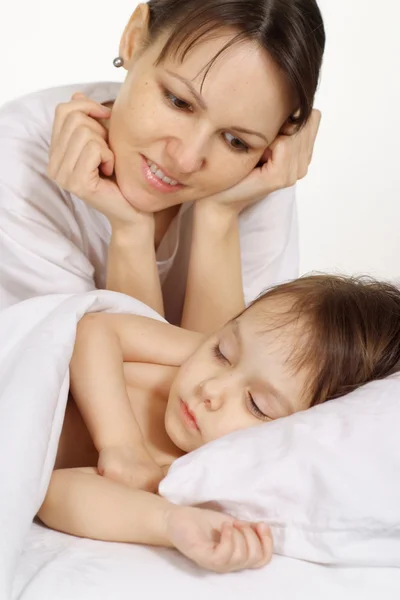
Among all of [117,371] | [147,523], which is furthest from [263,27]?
[147,523]

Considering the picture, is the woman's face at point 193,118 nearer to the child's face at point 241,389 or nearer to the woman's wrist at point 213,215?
the woman's wrist at point 213,215

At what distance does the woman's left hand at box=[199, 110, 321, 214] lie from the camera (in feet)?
6.84

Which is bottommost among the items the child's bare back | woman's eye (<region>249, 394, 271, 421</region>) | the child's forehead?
the child's bare back

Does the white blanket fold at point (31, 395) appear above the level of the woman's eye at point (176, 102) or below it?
below

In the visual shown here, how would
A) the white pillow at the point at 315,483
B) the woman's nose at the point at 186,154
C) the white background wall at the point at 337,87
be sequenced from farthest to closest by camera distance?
the white background wall at the point at 337,87 < the woman's nose at the point at 186,154 < the white pillow at the point at 315,483

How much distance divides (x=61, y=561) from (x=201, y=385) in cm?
36

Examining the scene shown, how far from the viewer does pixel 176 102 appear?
1.83 m

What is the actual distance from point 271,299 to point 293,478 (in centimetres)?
35

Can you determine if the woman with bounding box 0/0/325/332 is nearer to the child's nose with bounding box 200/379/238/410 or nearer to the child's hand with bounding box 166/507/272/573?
the child's nose with bounding box 200/379/238/410

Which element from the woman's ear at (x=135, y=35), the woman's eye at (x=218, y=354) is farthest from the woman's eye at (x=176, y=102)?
the woman's eye at (x=218, y=354)

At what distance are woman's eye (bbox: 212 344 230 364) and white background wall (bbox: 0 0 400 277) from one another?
5.46ft

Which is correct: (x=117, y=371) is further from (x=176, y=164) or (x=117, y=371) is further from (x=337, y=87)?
(x=337, y=87)

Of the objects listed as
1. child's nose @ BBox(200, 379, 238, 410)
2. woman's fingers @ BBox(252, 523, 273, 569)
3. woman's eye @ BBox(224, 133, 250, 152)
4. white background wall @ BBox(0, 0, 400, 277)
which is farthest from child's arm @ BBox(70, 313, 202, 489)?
white background wall @ BBox(0, 0, 400, 277)

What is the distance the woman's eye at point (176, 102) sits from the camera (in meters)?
1.82
